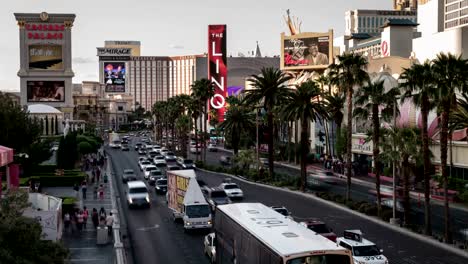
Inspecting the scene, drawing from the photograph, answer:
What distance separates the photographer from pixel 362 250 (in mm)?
28375

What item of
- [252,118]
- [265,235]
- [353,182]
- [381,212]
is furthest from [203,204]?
[252,118]

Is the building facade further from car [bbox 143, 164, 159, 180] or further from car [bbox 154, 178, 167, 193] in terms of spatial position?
car [bbox 154, 178, 167, 193]

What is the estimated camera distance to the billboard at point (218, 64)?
169875mm

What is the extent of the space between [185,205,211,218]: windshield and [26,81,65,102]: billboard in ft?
332

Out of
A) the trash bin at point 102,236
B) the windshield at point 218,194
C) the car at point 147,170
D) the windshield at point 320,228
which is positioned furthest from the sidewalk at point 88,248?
the car at point 147,170

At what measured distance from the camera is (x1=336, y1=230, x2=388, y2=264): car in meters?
27.8

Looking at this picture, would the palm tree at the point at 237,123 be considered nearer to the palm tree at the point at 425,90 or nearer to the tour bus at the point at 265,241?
the palm tree at the point at 425,90

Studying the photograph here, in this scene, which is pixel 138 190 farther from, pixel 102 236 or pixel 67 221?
pixel 102 236

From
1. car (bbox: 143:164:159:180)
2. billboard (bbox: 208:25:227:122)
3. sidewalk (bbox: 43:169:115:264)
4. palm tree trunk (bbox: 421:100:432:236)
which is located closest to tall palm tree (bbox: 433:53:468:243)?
palm tree trunk (bbox: 421:100:432:236)

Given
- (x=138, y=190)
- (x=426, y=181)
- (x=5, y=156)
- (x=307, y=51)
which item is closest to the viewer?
(x=5, y=156)

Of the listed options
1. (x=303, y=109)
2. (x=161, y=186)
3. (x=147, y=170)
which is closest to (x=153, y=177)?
(x=147, y=170)

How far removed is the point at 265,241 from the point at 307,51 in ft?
345

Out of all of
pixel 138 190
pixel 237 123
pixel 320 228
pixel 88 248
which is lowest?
pixel 88 248

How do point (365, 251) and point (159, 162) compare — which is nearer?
point (365, 251)
